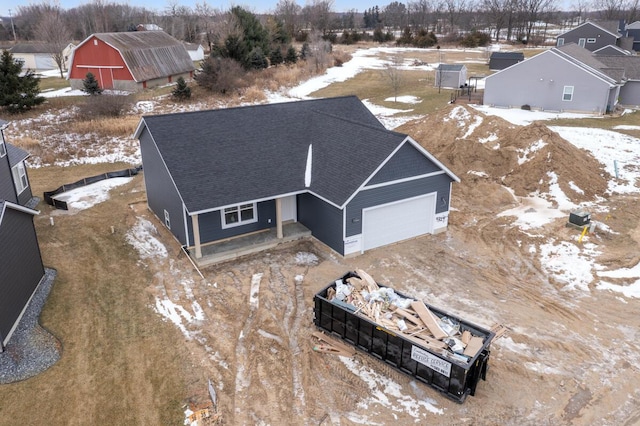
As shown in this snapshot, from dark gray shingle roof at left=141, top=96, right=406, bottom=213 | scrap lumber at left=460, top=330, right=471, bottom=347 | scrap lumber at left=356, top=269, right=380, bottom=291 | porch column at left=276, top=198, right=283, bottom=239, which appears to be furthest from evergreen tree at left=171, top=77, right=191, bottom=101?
scrap lumber at left=460, top=330, right=471, bottom=347

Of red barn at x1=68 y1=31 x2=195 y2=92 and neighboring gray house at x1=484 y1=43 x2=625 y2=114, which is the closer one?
neighboring gray house at x1=484 y1=43 x2=625 y2=114

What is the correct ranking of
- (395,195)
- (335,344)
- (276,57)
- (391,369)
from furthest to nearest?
(276,57), (395,195), (335,344), (391,369)

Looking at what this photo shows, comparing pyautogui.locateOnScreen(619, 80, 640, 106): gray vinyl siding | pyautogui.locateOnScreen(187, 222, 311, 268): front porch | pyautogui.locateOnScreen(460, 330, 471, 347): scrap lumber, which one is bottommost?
pyautogui.locateOnScreen(187, 222, 311, 268): front porch

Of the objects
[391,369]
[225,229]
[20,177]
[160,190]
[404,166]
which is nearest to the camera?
[391,369]

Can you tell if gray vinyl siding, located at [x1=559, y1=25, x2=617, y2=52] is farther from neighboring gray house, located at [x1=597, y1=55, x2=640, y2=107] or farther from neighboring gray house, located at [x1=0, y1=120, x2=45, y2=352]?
neighboring gray house, located at [x1=0, y1=120, x2=45, y2=352]

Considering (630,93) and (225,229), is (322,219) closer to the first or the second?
(225,229)

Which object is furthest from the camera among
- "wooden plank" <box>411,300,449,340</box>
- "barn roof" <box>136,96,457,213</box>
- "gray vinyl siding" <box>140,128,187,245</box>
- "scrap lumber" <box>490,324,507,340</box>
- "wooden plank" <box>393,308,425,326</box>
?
"gray vinyl siding" <box>140,128,187,245</box>

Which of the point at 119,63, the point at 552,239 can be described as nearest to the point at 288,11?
the point at 119,63
